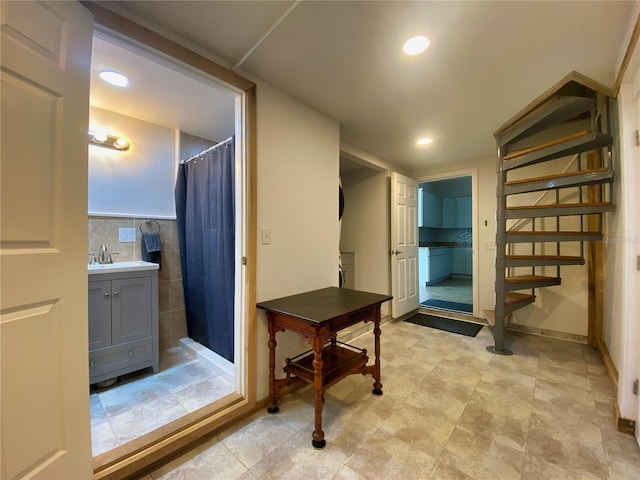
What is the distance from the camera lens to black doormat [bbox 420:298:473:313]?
13.1 ft

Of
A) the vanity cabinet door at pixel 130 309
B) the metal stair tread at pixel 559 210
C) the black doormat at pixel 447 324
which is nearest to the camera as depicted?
the vanity cabinet door at pixel 130 309

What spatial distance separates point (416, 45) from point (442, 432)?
2.26 meters

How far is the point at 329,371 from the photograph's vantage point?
5.32 ft

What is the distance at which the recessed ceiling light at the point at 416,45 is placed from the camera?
1414 millimetres

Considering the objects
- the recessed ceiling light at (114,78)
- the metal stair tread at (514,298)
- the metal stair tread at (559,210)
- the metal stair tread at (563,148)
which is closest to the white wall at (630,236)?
the metal stair tread at (563,148)

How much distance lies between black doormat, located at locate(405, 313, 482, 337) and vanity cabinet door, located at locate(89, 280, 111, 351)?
3338 millimetres

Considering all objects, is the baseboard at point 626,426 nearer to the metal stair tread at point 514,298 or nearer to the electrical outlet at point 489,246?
the metal stair tread at point 514,298

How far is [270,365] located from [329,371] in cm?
40

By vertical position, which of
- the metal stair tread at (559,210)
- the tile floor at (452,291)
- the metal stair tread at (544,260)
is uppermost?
the metal stair tread at (559,210)

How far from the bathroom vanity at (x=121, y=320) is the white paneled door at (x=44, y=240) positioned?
1.03m

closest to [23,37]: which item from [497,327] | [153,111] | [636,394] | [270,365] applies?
[153,111]

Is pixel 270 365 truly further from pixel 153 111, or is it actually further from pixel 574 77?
pixel 574 77

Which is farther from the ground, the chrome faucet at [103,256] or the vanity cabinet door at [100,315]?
the chrome faucet at [103,256]

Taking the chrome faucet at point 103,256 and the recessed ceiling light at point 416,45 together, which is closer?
the recessed ceiling light at point 416,45
